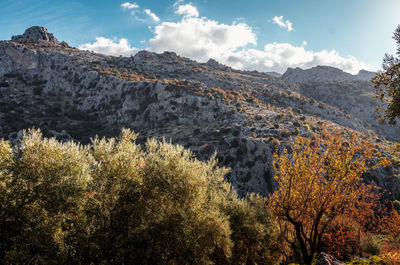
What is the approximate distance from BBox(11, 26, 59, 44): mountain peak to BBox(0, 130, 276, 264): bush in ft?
556

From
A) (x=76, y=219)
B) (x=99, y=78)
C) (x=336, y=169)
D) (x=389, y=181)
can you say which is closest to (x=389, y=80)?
(x=336, y=169)

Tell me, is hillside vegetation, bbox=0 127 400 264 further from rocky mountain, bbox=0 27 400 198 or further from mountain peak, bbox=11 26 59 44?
mountain peak, bbox=11 26 59 44

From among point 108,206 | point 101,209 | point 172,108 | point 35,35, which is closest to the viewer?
point 101,209

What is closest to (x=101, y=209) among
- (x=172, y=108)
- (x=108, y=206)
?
(x=108, y=206)

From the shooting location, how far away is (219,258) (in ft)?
63.1

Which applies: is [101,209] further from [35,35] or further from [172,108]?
[35,35]

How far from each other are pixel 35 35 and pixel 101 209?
182028 millimetres

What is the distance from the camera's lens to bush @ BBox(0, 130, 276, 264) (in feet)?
38.3

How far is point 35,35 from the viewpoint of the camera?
140 m

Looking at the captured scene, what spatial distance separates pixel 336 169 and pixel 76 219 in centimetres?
1844

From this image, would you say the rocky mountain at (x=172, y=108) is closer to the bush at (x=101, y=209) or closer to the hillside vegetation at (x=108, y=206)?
the hillside vegetation at (x=108, y=206)

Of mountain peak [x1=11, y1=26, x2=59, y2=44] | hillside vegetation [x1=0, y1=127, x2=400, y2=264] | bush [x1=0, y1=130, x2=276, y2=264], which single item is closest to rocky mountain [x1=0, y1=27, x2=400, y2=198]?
mountain peak [x1=11, y1=26, x2=59, y2=44]

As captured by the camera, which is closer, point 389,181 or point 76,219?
point 76,219

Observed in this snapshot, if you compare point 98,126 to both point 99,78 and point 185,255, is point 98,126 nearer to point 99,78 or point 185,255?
point 99,78
